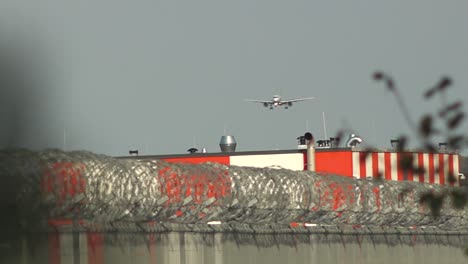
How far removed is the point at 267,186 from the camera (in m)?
38.3

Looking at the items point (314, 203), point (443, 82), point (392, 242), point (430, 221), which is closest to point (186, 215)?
point (314, 203)

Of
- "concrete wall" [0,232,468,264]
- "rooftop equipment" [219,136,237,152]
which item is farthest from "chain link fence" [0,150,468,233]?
"rooftop equipment" [219,136,237,152]

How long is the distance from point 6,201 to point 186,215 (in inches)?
408

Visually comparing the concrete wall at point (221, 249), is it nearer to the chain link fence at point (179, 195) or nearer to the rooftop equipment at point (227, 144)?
the chain link fence at point (179, 195)

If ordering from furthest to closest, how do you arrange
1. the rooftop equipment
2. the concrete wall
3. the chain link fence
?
1. the rooftop equipment
2. the concrete wall
3. the chain link fence

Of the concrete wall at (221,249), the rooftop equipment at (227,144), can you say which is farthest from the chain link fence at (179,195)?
the rooftop equipment at (227,144)

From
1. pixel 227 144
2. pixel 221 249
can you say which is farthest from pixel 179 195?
pixel 227 144

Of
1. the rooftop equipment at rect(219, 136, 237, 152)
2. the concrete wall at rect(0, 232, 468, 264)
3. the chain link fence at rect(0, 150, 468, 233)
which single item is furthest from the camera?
the rooftop equipment at rect(219, 136, 237, 152)

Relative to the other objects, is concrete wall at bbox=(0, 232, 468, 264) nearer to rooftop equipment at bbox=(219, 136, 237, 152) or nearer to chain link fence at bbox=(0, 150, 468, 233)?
chain link fence at bbox=(0, 150, 468, 233)

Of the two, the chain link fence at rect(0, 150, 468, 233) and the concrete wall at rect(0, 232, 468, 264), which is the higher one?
the chain link fence at rect(0, 150, 468, 233)

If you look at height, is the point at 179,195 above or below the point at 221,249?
above

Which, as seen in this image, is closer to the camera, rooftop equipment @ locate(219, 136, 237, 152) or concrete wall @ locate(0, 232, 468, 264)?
concrete wall @ locate(0, 232, 468, 264)

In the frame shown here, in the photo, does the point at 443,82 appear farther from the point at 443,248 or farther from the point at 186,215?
the point at 443,248

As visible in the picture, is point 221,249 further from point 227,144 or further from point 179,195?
point 227,144
